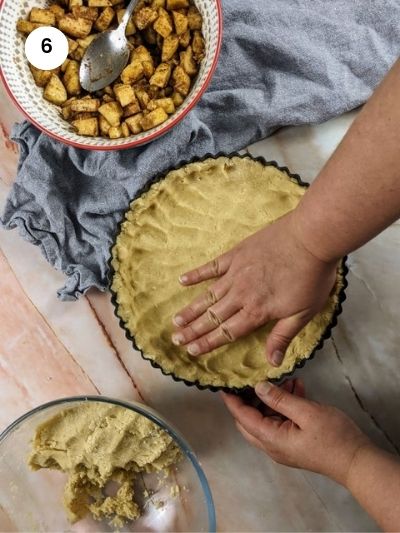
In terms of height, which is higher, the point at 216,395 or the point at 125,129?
the point at 125,129

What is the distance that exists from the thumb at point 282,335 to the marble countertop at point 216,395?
0.15 m

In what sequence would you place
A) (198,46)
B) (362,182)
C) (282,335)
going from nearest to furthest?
(362,182) < (282,335) < (198,46)

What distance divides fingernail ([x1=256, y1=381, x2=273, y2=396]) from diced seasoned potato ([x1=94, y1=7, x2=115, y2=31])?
0.46 metres

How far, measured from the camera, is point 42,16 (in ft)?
2.69

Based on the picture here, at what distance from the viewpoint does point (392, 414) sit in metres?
0.87

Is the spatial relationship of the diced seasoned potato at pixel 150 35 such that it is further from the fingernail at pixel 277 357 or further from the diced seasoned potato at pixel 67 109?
the fingernail at pixel 277 357

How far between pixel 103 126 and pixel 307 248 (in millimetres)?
316

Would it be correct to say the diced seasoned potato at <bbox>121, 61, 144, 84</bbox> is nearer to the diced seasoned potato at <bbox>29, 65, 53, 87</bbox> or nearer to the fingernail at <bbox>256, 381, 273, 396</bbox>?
the diced seasoned potato at <bbox>29, 65, 53, 87</bbox>

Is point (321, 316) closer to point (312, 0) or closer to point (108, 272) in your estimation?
point (108, 272)

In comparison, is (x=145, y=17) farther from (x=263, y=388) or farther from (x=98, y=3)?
(x=263, y=388)

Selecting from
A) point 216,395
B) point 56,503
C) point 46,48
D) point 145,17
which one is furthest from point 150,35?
point 56,503

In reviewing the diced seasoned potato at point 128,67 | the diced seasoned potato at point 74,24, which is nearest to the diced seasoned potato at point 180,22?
the diced seasoned potato at point 128,67

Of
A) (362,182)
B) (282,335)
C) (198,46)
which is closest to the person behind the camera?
(362,182)

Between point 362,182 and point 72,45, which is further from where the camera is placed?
point 72,45
